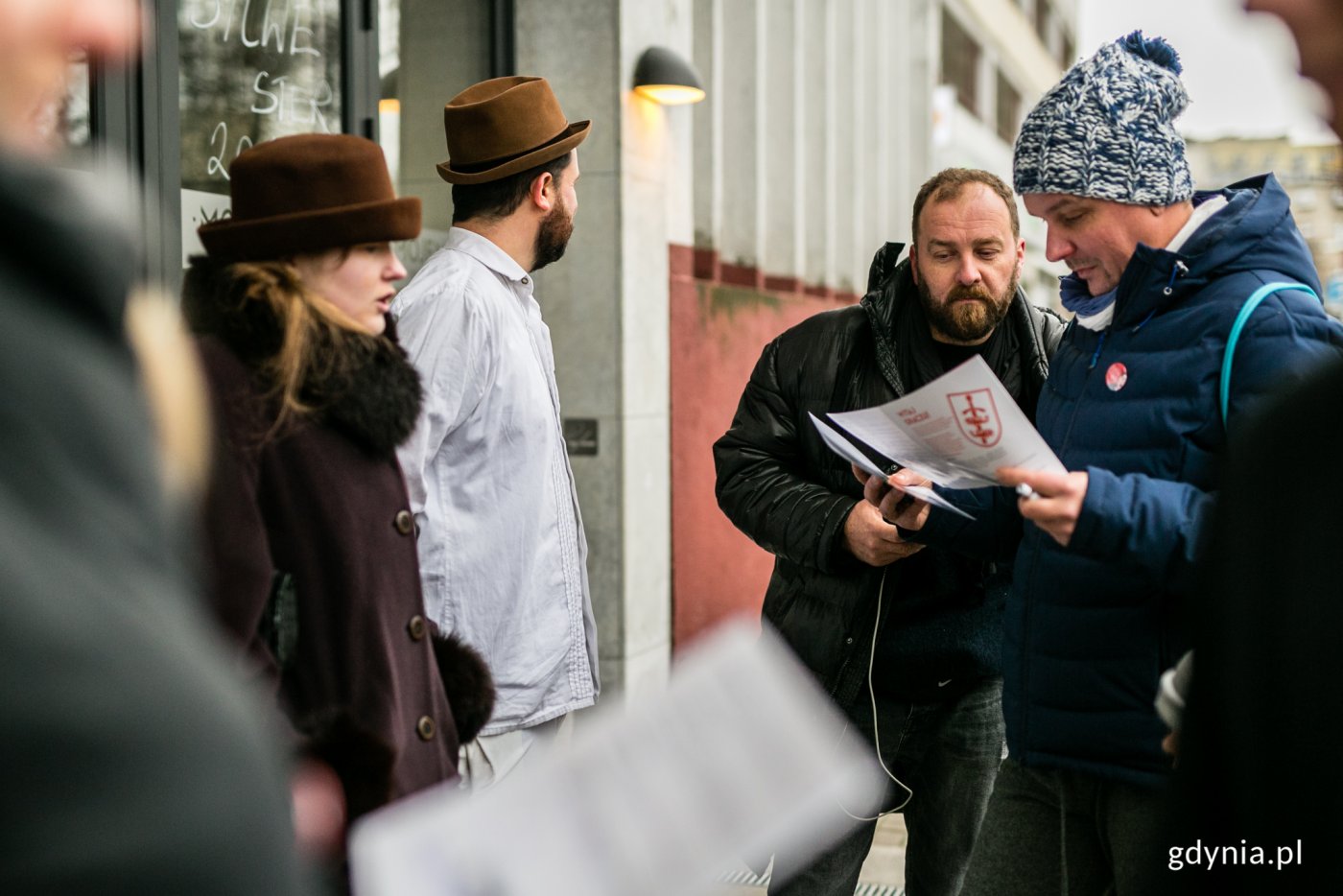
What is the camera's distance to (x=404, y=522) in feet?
7.59

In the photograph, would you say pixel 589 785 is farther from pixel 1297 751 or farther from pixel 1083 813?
pixel 1083 813

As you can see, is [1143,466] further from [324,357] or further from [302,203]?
[302,203]

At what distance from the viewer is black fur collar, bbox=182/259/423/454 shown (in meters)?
2.16

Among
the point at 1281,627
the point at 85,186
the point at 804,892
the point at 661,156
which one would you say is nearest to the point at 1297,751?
the point at 1281,627

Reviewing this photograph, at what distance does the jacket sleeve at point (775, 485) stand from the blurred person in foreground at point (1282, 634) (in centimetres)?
204

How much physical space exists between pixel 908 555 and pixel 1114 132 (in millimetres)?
1191

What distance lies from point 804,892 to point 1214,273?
1949 millimetres

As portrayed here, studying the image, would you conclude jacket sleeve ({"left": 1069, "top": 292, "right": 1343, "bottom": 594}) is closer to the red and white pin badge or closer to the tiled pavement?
the red and white pin badge

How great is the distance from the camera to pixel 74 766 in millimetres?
561

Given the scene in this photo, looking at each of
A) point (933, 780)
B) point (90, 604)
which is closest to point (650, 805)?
point (90, 604)

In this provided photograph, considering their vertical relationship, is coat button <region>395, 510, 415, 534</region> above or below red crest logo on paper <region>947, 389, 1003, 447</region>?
below

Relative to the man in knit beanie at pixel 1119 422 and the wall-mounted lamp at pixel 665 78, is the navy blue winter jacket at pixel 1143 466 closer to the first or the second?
the man in knit beanie at pixel 1119 422

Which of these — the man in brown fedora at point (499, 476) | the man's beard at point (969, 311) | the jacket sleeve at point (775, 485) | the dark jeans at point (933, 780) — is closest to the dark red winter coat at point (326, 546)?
the man in brown fedora at point (499, 476)

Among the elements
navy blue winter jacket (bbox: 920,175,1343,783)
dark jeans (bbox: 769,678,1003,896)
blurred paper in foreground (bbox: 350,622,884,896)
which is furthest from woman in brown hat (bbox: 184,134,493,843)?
dark jeans (bbox: 769,678,1003,896)
